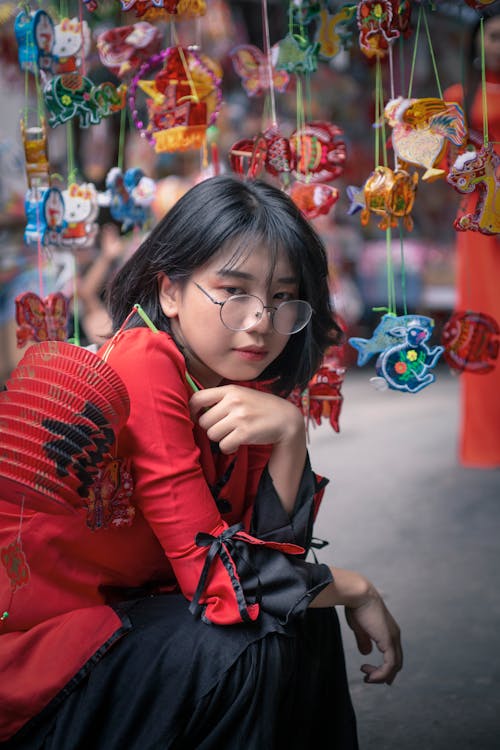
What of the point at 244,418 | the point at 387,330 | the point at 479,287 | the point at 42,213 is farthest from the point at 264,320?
the point at 479,287

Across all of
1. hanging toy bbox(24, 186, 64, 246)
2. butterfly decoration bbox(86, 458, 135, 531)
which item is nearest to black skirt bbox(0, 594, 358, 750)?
butterfly decoration bbox(86, 458, 135, 531)

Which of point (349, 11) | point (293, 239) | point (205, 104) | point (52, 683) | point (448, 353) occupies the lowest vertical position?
point (52, 683)

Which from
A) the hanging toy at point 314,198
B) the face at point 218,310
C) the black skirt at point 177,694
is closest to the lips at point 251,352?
the face at point 218,310

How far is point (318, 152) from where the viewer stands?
4.76 ft

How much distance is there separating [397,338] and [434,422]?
2630mm

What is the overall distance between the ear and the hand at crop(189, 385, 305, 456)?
0.45 feet

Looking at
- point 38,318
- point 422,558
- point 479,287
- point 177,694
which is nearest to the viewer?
point 177,694

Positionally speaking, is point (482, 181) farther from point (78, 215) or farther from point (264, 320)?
point (78, 215)

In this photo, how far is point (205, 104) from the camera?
1.50 m

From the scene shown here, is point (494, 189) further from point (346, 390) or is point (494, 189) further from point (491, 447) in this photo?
point (346, 390)

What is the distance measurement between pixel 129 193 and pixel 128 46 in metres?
0.27

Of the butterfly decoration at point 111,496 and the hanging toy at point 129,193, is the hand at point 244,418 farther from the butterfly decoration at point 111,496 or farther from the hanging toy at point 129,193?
the hanging toy at point 129,193

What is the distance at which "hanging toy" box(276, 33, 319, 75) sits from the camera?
1470 millimetres

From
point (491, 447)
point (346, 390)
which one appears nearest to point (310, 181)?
point (491, 447)
